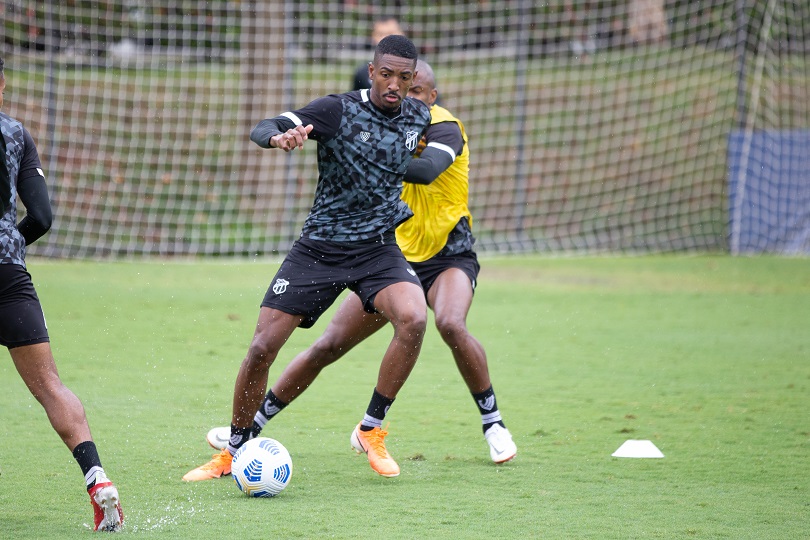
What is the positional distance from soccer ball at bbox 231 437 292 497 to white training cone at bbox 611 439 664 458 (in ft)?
6.27

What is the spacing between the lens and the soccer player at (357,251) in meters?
5.47

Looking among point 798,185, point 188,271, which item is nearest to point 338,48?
point 188,271

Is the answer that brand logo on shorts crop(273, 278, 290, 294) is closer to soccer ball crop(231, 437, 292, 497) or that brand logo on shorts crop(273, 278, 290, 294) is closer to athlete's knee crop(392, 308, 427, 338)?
athlete's knee crop(392, 308, 427, 338)

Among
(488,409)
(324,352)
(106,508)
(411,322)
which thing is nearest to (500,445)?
(488,409)

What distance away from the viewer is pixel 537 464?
5859 mm

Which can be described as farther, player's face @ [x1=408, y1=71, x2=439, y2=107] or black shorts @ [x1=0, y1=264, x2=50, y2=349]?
player's face @ [x1=408, y1=71, x2=439, y2=107]

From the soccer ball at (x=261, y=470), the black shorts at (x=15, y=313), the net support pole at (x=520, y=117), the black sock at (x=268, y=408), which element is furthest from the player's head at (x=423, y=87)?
the net support pole at (x=520, y=117)

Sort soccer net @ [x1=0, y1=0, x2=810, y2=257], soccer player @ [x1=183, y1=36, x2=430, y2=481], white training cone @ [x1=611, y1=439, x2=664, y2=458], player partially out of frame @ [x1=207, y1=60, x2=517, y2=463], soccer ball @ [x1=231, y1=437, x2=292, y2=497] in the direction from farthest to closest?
1. soccer net @ [x1=0, y1=0, x2=810, y2=257]
2. white training cone @ [x1=611, y1=439, x2=664, y2=458]
3. player partially out of frame @ [x1=207, y1=60, x2=517, y2=463]
4. soccer player @ [x1=183, y1=36, x2=430, y2=481]
5. soccer ball @ [x1=231, y1=437, x2=292, y2=497]

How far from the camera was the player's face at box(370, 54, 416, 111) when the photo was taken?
5.56 meters

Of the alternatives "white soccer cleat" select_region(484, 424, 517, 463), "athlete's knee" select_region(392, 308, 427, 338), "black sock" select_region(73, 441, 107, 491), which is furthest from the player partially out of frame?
"black sock" select_region(73, 441, 107, 491)

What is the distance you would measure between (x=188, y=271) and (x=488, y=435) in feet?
30.0

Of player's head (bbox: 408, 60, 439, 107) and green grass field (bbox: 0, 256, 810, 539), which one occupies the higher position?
player's head (bbox: 408, 60, 439, 107)

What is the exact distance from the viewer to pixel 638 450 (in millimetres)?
6016

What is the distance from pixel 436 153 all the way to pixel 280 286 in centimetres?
112
